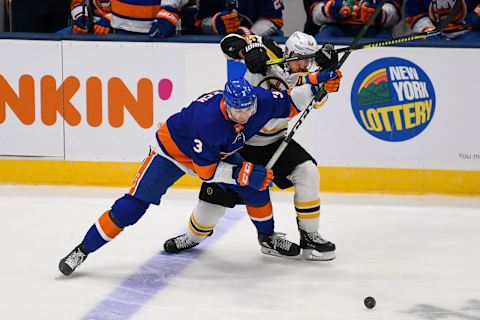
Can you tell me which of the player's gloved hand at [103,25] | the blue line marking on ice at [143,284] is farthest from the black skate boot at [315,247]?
the player's gloved hand at [103,25]

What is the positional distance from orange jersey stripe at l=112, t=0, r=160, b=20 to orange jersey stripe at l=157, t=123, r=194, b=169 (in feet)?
6.26

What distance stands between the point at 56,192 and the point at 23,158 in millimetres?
365

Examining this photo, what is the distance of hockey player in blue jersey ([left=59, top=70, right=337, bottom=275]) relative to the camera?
3.71 metres

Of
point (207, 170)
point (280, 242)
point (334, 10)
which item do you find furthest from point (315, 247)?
point (334, 10)

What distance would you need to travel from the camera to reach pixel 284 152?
413 cm

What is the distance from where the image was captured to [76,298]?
12.0ft

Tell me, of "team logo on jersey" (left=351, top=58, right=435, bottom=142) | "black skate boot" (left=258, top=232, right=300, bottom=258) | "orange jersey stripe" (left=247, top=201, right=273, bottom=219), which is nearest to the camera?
"orange jersey stripe" (left=247, top=201, right=273, bottom=219)

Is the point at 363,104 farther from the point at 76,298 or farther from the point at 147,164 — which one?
the point at 76,298

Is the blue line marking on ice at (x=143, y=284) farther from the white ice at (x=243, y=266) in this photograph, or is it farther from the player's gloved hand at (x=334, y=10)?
the player's gloved hand at (x=334, y=10)

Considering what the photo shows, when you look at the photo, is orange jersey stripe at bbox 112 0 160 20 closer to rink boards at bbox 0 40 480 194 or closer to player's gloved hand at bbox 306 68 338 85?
rink boards at bbox 0 40 480 194

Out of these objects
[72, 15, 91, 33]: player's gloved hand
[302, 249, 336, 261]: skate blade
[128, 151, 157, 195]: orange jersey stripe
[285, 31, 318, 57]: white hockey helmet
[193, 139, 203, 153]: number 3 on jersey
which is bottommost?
[302, 249, 336, 261]: skate blade

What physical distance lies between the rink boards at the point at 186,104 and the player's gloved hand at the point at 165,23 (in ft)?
0.26

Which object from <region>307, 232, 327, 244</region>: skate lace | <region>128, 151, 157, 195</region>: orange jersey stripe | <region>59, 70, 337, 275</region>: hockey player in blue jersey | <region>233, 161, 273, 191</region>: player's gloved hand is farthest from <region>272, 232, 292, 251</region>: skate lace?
<region>128, 151, 157, 195</region>: orange jersey stripe

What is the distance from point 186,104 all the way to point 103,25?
840mm
